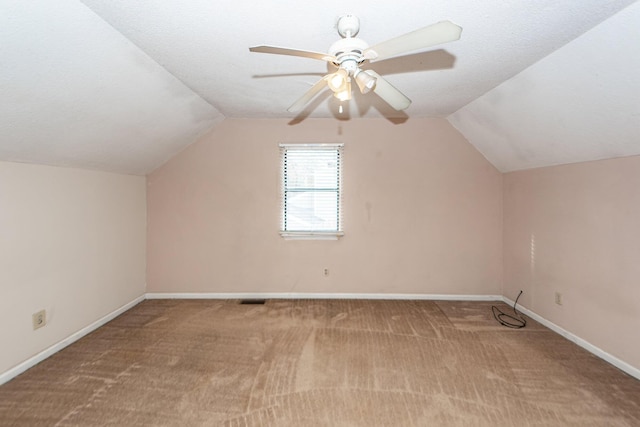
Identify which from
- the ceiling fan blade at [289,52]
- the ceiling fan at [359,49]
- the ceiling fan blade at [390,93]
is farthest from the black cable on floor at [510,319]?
the ceiling fan blade at [289,52]

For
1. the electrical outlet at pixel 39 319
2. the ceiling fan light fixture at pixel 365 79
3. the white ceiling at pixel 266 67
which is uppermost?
the white ceiling at pixel 266 67

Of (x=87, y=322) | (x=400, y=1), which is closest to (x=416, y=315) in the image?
(x=400, y=1)

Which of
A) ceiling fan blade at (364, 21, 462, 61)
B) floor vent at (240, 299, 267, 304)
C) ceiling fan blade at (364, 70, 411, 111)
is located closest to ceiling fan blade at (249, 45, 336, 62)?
ceiling fan blade at (364, 21, 462, 61)

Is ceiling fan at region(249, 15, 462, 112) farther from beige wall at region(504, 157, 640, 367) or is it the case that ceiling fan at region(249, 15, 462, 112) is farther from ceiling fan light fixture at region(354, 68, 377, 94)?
beige wall at region(504, 157, 640, 367)

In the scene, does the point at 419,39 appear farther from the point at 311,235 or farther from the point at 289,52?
the point at 311,235

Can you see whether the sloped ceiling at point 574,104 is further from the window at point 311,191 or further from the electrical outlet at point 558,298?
the window at point 311,191

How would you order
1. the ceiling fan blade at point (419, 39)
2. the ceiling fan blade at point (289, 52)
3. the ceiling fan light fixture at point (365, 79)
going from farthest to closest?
the ceiling fan light fixture at point (365, 79) < the ceiling fan blade at point (289, 52) < the ceiling fan blade at point (419, 39)

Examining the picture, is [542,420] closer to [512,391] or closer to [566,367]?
[512,391]

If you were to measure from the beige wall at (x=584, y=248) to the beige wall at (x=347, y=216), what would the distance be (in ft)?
1.53

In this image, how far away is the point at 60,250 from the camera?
2.60 m

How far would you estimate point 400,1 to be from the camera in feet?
4.97

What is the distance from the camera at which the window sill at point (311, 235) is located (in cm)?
379

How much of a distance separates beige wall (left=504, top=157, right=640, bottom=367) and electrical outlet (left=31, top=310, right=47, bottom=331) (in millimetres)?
4730

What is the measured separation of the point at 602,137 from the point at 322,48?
226 cm
